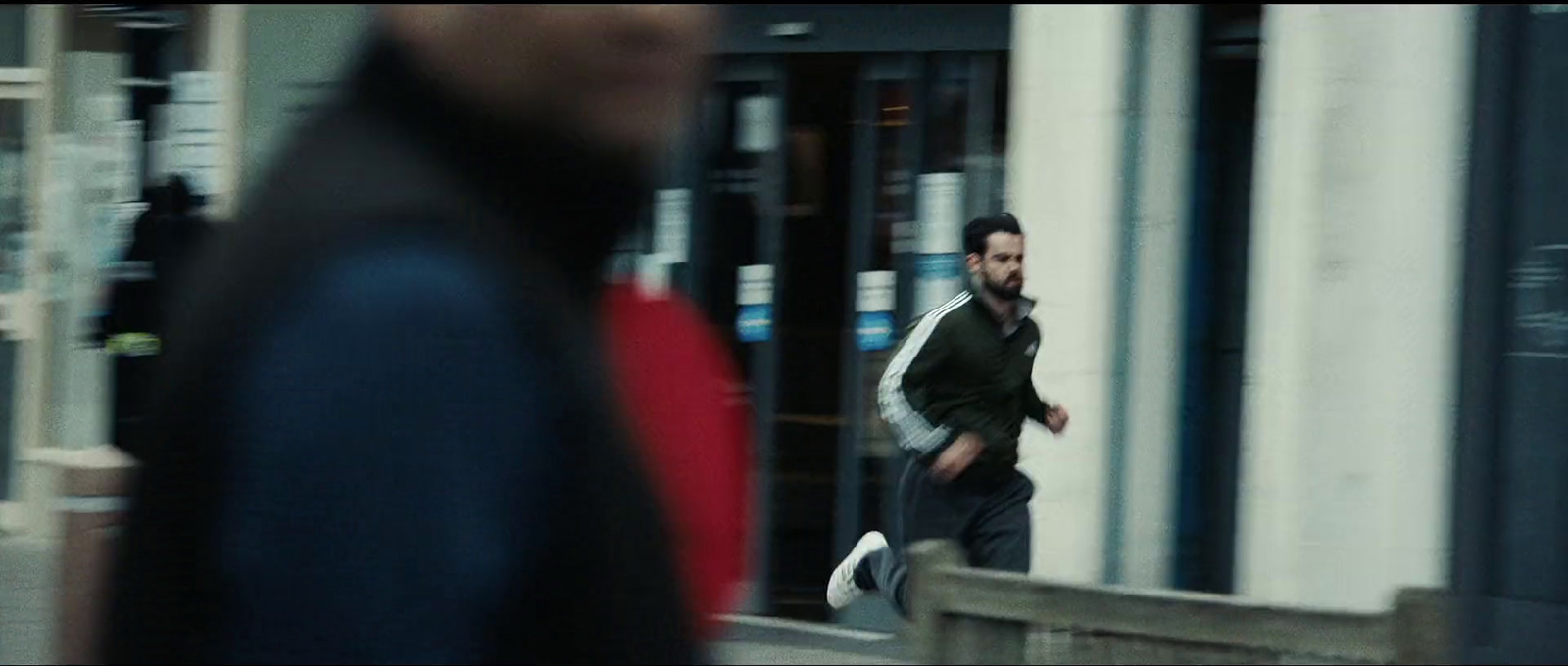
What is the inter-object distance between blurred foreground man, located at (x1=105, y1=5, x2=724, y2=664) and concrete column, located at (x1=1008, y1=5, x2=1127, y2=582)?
856 centimetres

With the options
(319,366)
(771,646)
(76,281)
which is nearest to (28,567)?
(76,281)

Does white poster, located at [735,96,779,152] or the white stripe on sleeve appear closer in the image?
the white stripe on sleeve

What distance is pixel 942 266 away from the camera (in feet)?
35.0

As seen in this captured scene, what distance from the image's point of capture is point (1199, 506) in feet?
34.5

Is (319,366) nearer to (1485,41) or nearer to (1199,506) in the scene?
(1485,41)

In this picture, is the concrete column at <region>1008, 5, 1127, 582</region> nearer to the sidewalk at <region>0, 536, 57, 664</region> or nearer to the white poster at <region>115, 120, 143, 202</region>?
the sidewalk at <region>0, 536, 57, 664</region>

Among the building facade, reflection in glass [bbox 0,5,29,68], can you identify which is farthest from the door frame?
reflection in glass [bbox 0,5,29,68]

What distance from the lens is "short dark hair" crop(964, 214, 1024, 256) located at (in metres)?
8.64

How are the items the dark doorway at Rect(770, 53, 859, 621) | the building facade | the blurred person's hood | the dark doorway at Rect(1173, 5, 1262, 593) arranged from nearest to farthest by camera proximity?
1. the blurred person's hood
2. the building facade
3. the dark doorway at Rect(1173, 5, 1262, 593)
4. the dark doorway at Rect(770, 53, 859, 621)

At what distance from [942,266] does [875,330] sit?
1.37 feet

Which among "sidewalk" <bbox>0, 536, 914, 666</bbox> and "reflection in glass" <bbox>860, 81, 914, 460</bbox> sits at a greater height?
"reflection in glass" <bbox>860, 81, 914, 460</bbox>

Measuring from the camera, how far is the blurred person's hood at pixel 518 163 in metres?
1.59

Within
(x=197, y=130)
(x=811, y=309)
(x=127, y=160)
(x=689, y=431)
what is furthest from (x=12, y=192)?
(x=689, y=431)

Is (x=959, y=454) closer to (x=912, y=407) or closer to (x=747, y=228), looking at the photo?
(x=912, y=407)
